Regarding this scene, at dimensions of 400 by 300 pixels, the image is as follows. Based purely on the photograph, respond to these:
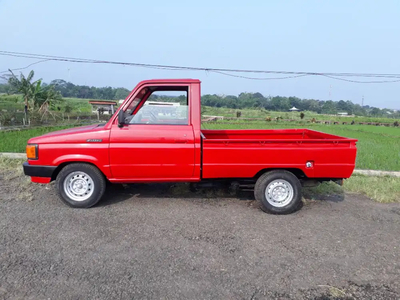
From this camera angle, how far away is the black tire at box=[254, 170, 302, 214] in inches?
182

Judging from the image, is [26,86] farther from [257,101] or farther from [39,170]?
[257,101]

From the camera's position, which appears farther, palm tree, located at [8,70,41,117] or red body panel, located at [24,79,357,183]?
palm tree, located at [8,70,41,117]

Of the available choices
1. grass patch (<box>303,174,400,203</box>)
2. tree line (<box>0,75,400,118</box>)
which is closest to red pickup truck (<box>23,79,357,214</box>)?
grass patch (<box>303,174,400,203</box>)

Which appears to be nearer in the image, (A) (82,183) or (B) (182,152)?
(B) (182,152)

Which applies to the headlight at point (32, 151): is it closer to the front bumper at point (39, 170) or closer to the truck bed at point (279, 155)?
the front bumper at point (39, 170)

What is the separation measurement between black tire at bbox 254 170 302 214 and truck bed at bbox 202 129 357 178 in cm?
14

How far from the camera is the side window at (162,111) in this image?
4574mm

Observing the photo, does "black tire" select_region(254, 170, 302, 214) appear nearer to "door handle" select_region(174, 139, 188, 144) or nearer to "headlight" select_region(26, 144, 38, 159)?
"door handle" select_region(174, 139, 188, 144)

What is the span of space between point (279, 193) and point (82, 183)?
305 centimetres

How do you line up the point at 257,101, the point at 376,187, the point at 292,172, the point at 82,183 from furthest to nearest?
the point at 257,101, the point at 376,187, the point at 292,172, the point at 82,183

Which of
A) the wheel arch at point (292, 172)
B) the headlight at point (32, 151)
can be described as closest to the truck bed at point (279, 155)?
the wheel arch at point (292, 172)

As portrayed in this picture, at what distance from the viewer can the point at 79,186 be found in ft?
15.3

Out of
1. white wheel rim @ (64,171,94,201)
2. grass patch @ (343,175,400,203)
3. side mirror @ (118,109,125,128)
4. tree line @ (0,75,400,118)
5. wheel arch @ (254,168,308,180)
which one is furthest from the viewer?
tree line @ (0,75,400,118)

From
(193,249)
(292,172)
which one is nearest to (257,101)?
(292,172)
